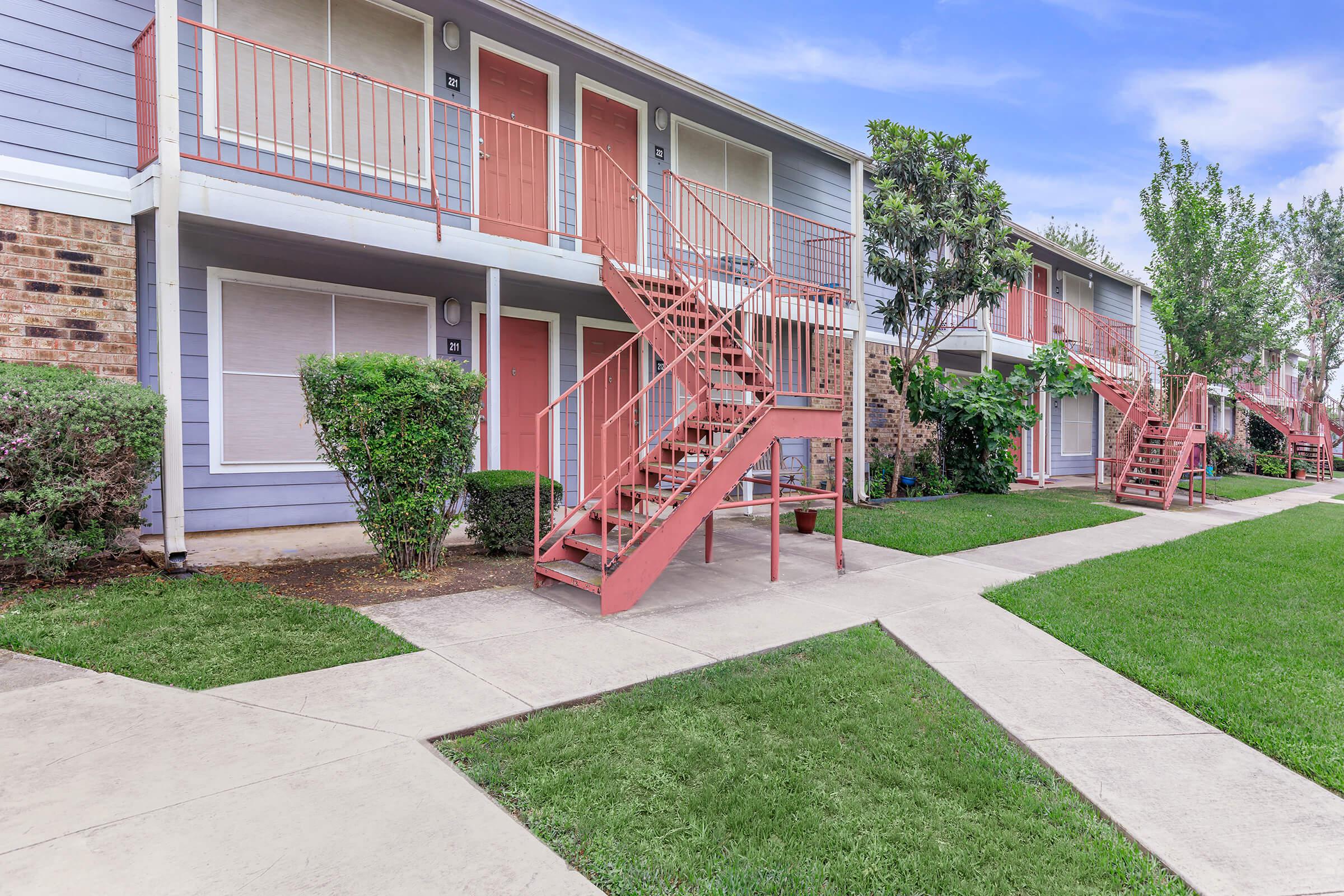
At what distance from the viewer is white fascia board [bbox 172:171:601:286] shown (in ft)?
18.6

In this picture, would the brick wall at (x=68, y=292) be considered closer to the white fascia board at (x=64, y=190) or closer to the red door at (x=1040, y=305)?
the white fascia board at (x=64, y=190)

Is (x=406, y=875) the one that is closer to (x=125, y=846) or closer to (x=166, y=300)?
(x=125, y=846)

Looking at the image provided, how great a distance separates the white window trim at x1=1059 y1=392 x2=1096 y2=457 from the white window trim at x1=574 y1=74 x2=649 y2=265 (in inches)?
500

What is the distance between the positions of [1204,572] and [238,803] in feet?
24.3

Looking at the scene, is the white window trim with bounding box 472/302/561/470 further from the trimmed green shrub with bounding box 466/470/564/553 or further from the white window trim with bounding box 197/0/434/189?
the trimmed green shrub with bounding box 466/470/564/553

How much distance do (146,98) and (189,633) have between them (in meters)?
5.12

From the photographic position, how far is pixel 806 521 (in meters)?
8.27

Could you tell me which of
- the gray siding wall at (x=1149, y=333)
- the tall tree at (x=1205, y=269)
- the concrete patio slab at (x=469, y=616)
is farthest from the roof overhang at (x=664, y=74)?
the gray siding wall at (x=1149, y=333)

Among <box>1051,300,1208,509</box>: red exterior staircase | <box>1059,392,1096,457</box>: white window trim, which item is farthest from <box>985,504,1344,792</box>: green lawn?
<box>1059,392,1096,457</box>: white window trim

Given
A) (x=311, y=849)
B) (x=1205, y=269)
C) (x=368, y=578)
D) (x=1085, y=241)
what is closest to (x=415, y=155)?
(x=368, y=578)

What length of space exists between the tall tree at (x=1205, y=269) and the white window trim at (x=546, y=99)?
12.5 m

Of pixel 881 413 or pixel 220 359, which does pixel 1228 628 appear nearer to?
pixel 220 359

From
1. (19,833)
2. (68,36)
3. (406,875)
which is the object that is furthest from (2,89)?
(406,875)

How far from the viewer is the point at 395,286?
26.6ft
